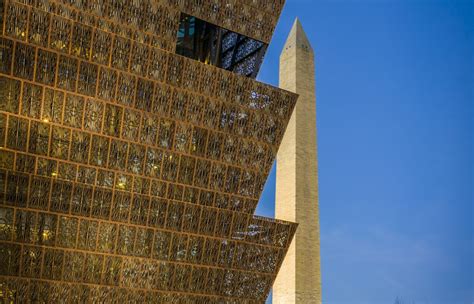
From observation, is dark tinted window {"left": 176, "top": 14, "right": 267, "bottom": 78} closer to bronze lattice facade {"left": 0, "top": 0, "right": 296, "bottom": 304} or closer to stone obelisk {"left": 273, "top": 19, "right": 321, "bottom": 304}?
bronze lattice facade {"left": 0, "top": 0, "right": 296, "bottom": 304}

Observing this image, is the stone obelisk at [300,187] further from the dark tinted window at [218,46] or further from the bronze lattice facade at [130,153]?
the dark tinted window at [218,46]

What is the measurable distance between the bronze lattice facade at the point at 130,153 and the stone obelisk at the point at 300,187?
3532 millimetres

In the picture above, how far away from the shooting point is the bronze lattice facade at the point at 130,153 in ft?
27.4

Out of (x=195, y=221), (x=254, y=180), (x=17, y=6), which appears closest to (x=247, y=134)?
(x=254, y=180)

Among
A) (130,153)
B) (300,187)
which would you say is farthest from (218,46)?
(300,187)

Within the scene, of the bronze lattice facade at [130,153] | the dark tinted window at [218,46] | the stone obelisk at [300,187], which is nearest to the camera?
the bronze lattice facade at [130,153]

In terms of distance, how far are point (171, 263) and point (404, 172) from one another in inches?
1559

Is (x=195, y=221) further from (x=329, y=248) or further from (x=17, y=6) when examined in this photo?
(x=329, y=248)

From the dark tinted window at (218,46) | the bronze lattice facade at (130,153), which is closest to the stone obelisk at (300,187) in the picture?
the bronze lattice facade at (130,153)

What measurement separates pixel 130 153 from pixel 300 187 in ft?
20.4

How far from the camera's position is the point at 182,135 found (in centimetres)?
942

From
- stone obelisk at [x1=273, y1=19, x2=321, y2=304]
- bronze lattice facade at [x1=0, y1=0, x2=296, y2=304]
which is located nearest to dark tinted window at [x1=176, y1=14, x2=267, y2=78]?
bronze lattice facade at [x1=0, y1=0, x2=296, y2=304]

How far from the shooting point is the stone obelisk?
1394 cm

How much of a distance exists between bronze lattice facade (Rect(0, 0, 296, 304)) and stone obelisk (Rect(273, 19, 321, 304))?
3532 mm
